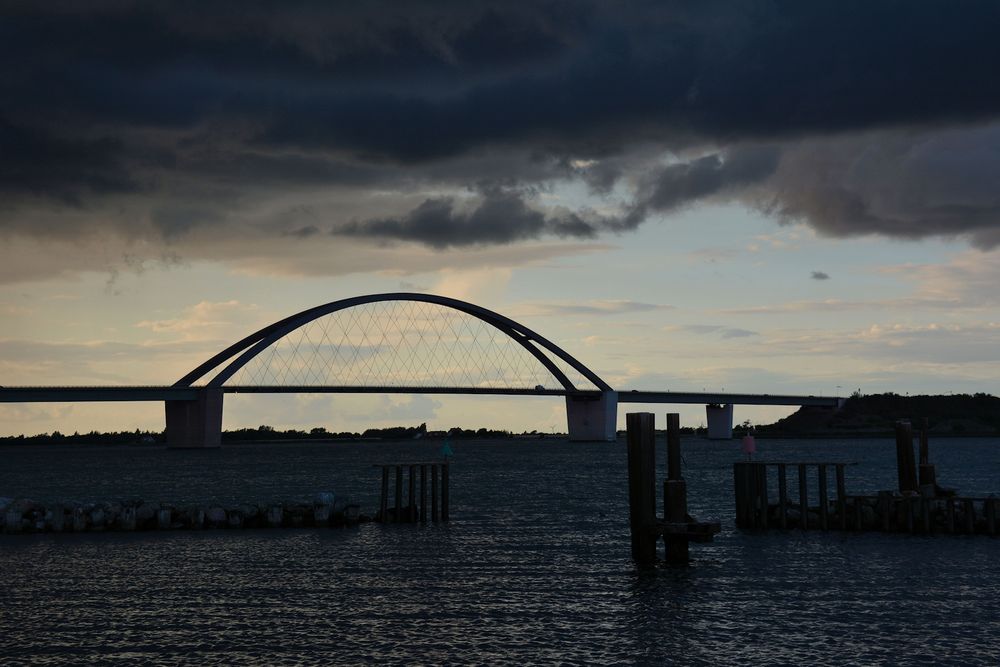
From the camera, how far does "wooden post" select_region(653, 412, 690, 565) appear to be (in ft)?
99.5

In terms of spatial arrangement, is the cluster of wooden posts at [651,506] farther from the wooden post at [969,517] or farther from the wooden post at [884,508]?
the wooden post at [969,517]

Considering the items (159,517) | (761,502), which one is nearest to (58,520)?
(159,517)

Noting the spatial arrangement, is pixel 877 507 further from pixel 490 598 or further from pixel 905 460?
pixel 490 598

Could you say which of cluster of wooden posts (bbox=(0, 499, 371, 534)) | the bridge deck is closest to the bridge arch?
the bridge deck

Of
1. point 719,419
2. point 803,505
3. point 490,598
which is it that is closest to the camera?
point 490,598

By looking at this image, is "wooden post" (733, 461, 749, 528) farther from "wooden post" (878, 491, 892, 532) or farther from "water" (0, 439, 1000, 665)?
"wooden post" (878, 491, 892, 532)

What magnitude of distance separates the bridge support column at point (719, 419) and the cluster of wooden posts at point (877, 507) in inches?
5573

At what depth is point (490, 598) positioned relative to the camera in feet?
83.4

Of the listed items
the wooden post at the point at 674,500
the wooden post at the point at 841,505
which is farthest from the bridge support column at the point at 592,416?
the wooden post at the point at 674,500

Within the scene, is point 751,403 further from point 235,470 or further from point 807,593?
point 807,593

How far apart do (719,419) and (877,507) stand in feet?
483

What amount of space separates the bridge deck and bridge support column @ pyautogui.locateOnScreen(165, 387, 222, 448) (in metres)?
1.94

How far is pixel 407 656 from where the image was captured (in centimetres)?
1962

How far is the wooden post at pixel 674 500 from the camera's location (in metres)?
30.3
